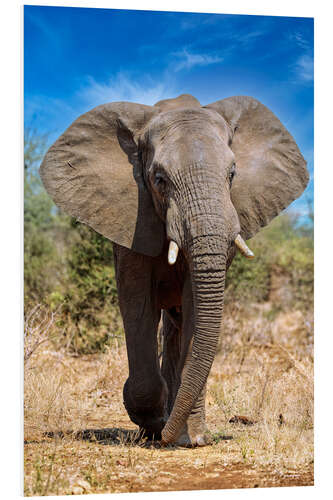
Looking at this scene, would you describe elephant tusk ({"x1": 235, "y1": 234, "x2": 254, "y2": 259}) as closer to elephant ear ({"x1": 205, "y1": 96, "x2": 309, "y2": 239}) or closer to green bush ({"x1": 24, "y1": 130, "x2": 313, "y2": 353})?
elephant ear ({"x1": 205, "y1": 96, "x2": 309, "y2": 239})

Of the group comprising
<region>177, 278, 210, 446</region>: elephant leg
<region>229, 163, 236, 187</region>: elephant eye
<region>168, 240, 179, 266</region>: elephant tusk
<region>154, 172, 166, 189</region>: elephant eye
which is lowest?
<region>177, 278, 210, 446</region>: elephant leg

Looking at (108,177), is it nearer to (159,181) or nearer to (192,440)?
(159,181)

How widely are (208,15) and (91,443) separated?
11.0ft

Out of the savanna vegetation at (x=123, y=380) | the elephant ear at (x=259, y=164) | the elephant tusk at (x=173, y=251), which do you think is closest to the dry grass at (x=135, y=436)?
the savanna vegetation at (x=123, y=380)

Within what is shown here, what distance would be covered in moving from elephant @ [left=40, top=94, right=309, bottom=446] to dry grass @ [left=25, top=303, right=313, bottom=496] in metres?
0.25

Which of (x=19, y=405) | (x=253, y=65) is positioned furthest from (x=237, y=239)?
(x=253, y=65)

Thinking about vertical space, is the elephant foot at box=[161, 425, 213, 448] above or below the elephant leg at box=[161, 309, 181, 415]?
below

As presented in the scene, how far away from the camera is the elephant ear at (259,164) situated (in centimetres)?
566

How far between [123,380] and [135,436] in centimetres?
189

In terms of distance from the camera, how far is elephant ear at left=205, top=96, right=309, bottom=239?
566cm

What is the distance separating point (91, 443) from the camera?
5586mm

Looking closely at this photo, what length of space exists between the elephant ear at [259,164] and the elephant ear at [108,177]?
0.63 metres

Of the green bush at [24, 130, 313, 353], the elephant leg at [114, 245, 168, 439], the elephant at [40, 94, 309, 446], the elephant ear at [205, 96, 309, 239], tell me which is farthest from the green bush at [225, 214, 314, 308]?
the elephant leg at [114, 245, 168, 439]

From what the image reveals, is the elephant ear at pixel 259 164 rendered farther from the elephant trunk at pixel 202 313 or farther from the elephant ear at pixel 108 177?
the elephant trunk at pixel 202 313
